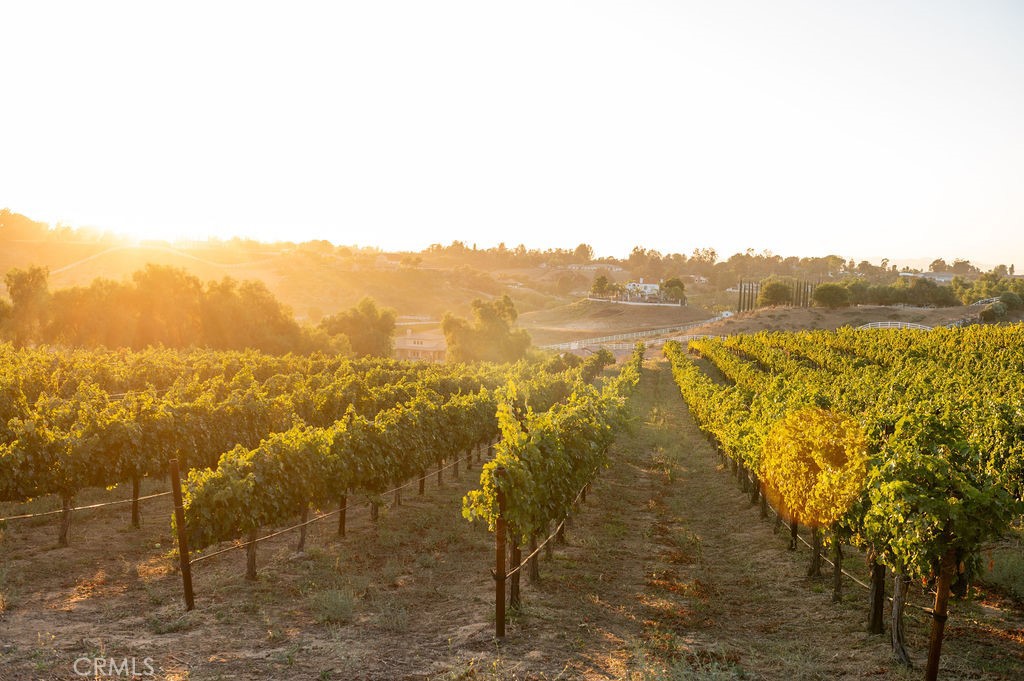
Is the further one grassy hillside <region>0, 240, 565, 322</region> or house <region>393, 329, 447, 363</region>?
grassy hillside <region>0, 240, 565, 322</region>

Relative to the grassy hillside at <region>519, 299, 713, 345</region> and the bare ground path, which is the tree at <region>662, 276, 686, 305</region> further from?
the bare ground path

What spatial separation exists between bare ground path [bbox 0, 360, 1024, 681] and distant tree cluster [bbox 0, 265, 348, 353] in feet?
160

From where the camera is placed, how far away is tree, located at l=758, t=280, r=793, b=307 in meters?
141

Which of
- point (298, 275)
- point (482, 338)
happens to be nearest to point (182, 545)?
A: point (482, 338)

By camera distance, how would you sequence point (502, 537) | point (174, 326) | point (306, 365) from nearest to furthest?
point (502, 537) < point (306, 365) < point (174, 326)

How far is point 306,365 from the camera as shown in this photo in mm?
43969

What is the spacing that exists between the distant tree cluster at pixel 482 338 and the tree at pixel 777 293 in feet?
263

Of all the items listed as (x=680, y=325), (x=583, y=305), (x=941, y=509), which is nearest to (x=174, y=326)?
(x=941, y=509)

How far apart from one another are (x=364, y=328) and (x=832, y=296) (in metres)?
94.5

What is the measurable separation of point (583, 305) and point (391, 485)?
509 feet

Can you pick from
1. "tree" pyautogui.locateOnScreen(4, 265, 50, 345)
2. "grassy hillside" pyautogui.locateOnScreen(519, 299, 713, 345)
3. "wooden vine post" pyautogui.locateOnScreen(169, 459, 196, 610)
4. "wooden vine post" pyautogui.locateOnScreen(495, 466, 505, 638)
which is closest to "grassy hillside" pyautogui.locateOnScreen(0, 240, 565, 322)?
"grassy hillside" pyautogui.locateOnScreen(519, 299, 713, 345)

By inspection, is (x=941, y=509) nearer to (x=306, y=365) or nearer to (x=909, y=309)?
(x=306, y=365)

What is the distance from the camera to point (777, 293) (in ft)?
463

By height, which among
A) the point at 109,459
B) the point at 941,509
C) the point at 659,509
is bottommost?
the point at 659,509
